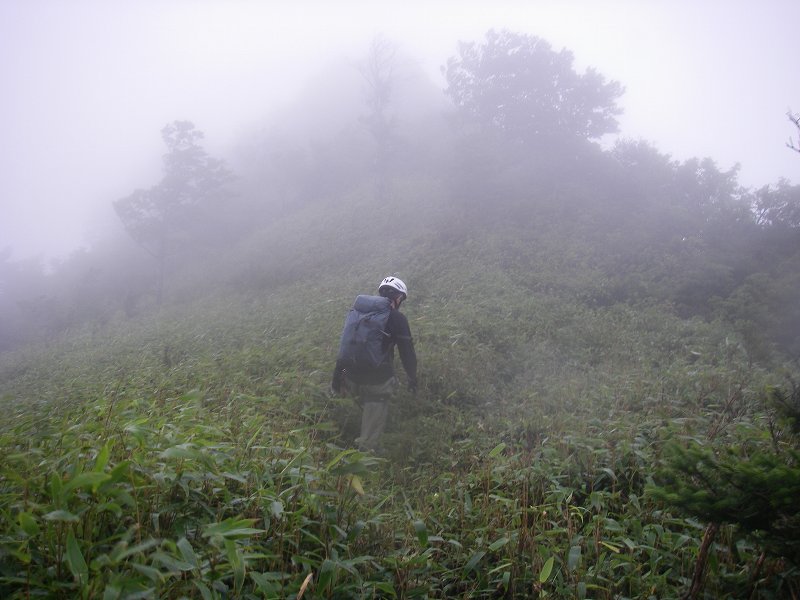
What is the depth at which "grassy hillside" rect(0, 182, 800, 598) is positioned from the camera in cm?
186

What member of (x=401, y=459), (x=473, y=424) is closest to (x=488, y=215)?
(x=473, y=424)

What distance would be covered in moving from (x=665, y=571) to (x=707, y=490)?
1.06 meters

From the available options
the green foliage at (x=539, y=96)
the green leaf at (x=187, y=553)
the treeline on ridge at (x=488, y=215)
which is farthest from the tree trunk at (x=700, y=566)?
the green foliage at (x=539, y=96)

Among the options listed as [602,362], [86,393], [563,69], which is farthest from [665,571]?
[563,69]

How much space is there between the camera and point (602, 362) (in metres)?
7.78

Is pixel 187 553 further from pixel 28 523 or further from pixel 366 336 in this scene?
pixel 366 336

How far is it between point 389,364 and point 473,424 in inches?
52.9

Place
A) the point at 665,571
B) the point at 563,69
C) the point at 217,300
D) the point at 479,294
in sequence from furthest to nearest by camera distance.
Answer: the point at 563,69
the point at 217,300
the point at 479,294
the point at 665,571

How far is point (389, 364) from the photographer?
17.6 feet

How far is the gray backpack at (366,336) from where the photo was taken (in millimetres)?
5125

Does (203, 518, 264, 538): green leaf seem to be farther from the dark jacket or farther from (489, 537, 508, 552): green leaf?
the dark jacket

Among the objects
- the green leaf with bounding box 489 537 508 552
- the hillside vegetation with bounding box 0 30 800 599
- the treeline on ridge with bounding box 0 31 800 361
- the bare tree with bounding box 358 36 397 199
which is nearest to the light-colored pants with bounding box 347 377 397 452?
the hillside vegetation with bounding box 0 30 800 599

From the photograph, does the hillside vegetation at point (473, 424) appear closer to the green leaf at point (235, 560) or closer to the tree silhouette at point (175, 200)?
the green leaf at point (235, 560)

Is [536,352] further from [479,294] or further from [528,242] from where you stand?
[528,242]
